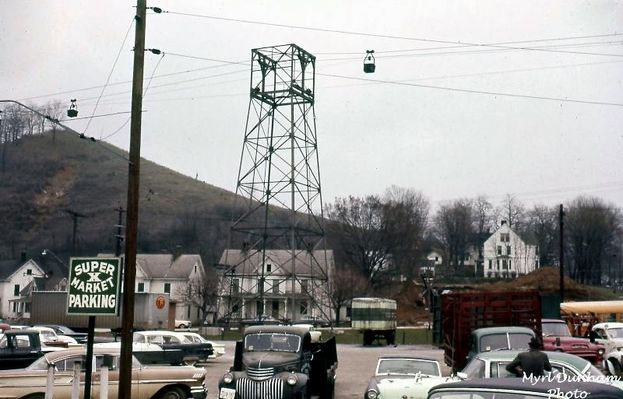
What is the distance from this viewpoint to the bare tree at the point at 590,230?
335ft

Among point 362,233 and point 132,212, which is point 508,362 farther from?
point 362,233

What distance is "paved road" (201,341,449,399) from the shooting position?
2349 centimetres

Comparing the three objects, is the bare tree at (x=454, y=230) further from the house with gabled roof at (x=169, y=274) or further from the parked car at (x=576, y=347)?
the parked car at (x=576, y=347)

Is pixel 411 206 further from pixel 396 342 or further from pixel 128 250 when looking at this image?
pixel 128 250

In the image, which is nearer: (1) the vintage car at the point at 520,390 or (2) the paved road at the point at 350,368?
(1) the vintage car at the point at 520,390

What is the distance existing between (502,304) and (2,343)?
14755mm

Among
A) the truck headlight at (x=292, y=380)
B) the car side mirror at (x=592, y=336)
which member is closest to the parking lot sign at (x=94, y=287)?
the truck headlight at (x=292, y=380)

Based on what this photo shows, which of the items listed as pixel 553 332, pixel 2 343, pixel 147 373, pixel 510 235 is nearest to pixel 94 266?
pixel 147 373

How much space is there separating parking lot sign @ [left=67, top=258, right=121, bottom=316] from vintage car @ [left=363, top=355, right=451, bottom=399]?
5.47m

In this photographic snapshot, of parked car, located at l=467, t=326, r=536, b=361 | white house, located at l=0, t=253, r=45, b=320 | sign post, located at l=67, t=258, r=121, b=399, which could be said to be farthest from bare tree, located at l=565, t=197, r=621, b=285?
sign post, located at l=67, t=258, r=121, b=399

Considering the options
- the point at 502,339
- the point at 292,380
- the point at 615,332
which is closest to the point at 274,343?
the point at 292,380

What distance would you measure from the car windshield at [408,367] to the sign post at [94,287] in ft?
20.7

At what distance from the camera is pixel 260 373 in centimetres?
1753

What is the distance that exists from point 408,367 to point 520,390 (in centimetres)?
1110
